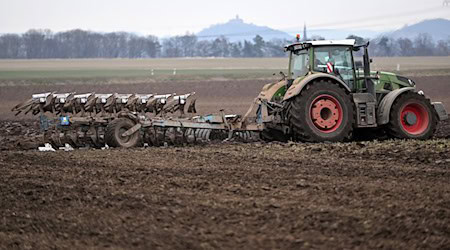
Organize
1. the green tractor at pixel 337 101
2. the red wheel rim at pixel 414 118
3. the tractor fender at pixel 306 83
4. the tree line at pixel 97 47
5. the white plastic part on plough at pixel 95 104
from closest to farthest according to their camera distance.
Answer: the tractor fender at pixel 306 83 → the green tractor at pixel 337 101 → the white plastic part on plough at pixel 95 104 → the red wheel rim at pixel 414 118 → the tree line at pixel 97 47

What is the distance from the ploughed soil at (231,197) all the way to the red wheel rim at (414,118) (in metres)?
1.06

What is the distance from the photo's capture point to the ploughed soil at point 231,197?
5.56 metres

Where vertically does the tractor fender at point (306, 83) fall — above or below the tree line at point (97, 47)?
below

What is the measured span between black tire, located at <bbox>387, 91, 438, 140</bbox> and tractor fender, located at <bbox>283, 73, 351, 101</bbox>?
993 mm

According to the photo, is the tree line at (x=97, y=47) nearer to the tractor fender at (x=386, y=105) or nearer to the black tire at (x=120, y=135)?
the tractor fender at (x=386, y=105)

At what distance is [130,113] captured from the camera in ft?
39.4

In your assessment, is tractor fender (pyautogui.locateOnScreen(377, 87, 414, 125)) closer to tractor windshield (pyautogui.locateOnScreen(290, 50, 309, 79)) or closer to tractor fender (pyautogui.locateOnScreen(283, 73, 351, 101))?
tractor fender (pyautogui.locateOnScreen(283, 73, 351, 101))

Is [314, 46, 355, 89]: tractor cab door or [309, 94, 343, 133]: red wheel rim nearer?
[309, 94, 343, 133]: red wheel rim

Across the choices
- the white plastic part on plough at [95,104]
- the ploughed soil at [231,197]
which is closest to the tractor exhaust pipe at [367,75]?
the ploughed soil at [231,197]

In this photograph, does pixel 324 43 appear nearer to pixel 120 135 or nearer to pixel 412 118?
pixel 412 118

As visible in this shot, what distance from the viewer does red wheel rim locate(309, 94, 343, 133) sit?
1186 centimetres

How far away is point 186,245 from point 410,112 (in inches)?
320

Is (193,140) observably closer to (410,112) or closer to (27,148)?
(27,148)

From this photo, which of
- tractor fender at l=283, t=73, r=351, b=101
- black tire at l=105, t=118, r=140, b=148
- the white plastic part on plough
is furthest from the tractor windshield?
black tire at l=105, t=118, r=140, b=148
